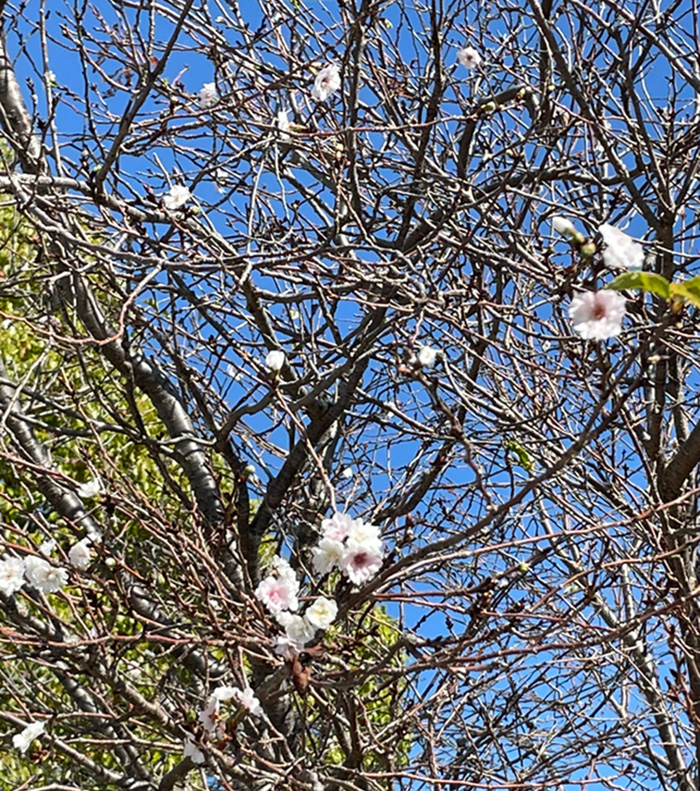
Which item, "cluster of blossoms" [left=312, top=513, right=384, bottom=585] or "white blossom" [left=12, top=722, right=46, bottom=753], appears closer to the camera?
"cluster of blossoms" [left=312, top=513, right=384, bottom=585]

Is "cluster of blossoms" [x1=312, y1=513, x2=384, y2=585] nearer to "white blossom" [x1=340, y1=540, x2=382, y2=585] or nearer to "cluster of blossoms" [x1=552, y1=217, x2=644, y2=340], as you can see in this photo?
"white blossom" [x1=340, y1=540, x2=382, y2=585]

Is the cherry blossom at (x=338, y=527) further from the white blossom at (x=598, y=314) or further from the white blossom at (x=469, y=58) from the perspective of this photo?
the white blossom at (x=469, y=58)

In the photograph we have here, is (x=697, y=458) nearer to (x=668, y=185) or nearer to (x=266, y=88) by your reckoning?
(x=668, y=185)

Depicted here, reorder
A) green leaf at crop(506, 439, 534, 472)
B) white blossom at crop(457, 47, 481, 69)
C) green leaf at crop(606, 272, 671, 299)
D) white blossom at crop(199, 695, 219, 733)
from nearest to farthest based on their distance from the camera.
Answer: green leaf at crop(606, 272, 671, 299)
white blossom at crop(199, 695, 219, 733)
green leaf at crop(506, 439, 534, 472)
white blossom at crop(457, 47, 481, 69)

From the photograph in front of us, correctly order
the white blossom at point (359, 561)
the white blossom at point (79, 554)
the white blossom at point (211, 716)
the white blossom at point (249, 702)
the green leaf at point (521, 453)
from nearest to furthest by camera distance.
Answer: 1. the white blossom at point (359, 561)
2. the white blossom at point (249, 702)
3. the white blossom at point (211, 716)
4. the white blossom at point (79, 554)
5. the green leaf at point (521, 453)

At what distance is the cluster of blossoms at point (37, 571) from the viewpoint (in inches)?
95.4

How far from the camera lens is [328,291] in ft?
10.1

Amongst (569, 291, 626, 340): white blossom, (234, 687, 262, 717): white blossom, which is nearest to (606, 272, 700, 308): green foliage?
(569, 291, 626, 340): white blossom

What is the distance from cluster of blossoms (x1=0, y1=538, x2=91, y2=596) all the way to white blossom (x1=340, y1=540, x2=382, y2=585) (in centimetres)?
94

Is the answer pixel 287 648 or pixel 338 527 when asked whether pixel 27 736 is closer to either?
pixel 287 648

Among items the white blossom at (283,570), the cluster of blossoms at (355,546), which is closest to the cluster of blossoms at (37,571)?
the white blossom at (283,570)

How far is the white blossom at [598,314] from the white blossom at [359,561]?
23.7 inches

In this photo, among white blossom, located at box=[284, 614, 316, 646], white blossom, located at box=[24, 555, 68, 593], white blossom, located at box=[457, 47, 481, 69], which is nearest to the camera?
white blossom, located at box=[284, 614, 316, 646]

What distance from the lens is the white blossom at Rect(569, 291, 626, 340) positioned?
5.47 ft
